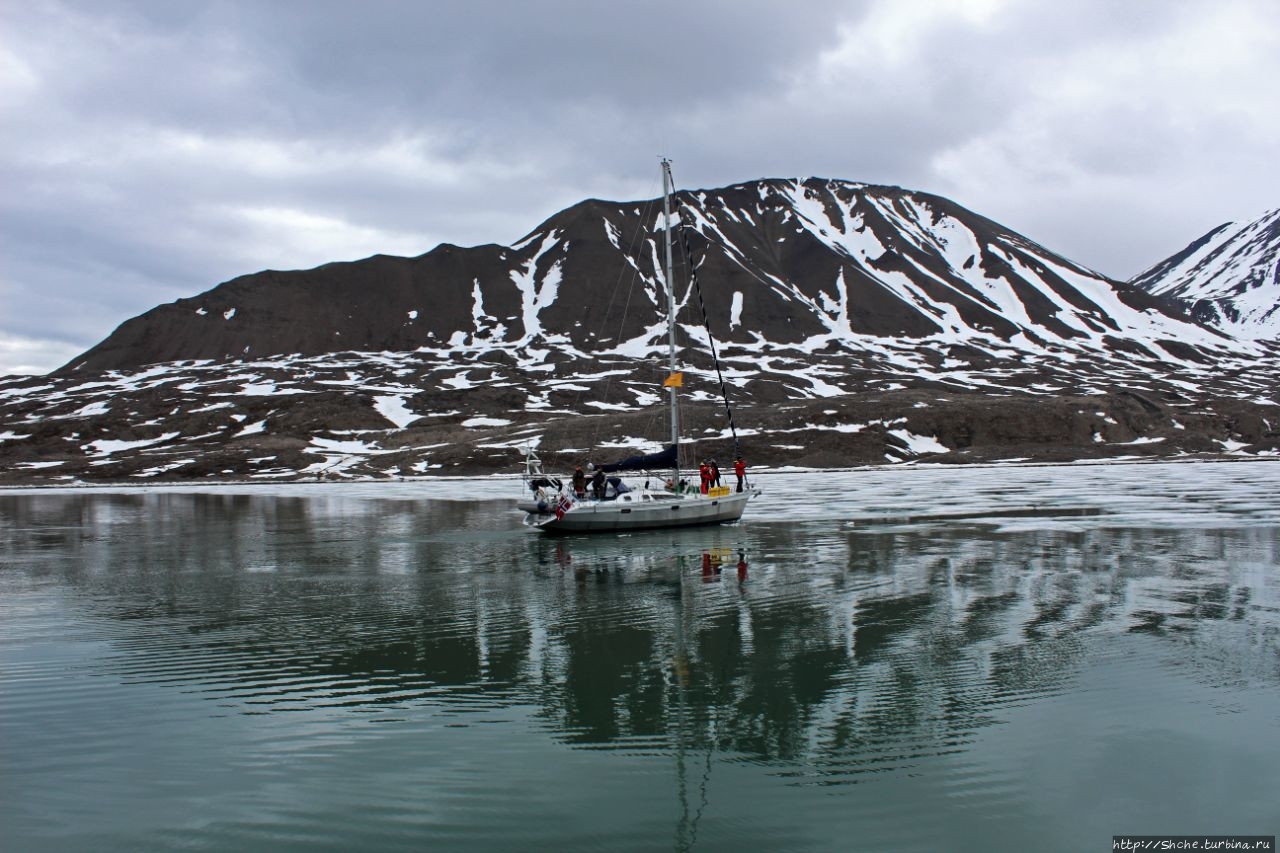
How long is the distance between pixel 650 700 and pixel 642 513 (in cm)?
2435

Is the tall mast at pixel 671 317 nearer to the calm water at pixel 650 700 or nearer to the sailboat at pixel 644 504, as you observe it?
the sailboat at pixel 644 504

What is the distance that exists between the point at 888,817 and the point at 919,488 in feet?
187

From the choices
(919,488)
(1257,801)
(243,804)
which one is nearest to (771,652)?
(1257,801)

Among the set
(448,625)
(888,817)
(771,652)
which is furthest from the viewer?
(448,625)

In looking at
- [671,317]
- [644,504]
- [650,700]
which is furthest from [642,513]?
[650,700]

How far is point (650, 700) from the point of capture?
13.4 meters

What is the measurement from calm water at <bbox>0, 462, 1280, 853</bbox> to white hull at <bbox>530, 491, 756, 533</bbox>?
708 centimetres

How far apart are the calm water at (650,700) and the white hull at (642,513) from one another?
708 centimetres

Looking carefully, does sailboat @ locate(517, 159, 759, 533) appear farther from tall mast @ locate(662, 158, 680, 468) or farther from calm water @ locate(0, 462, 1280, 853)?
calm water @ locate(0, 462, 1280, 853)

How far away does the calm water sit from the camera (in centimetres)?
945

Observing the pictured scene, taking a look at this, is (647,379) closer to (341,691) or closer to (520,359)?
(520,359)

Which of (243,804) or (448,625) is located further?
(448,625)

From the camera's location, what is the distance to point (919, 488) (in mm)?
63938

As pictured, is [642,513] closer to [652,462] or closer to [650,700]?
[652,462]
